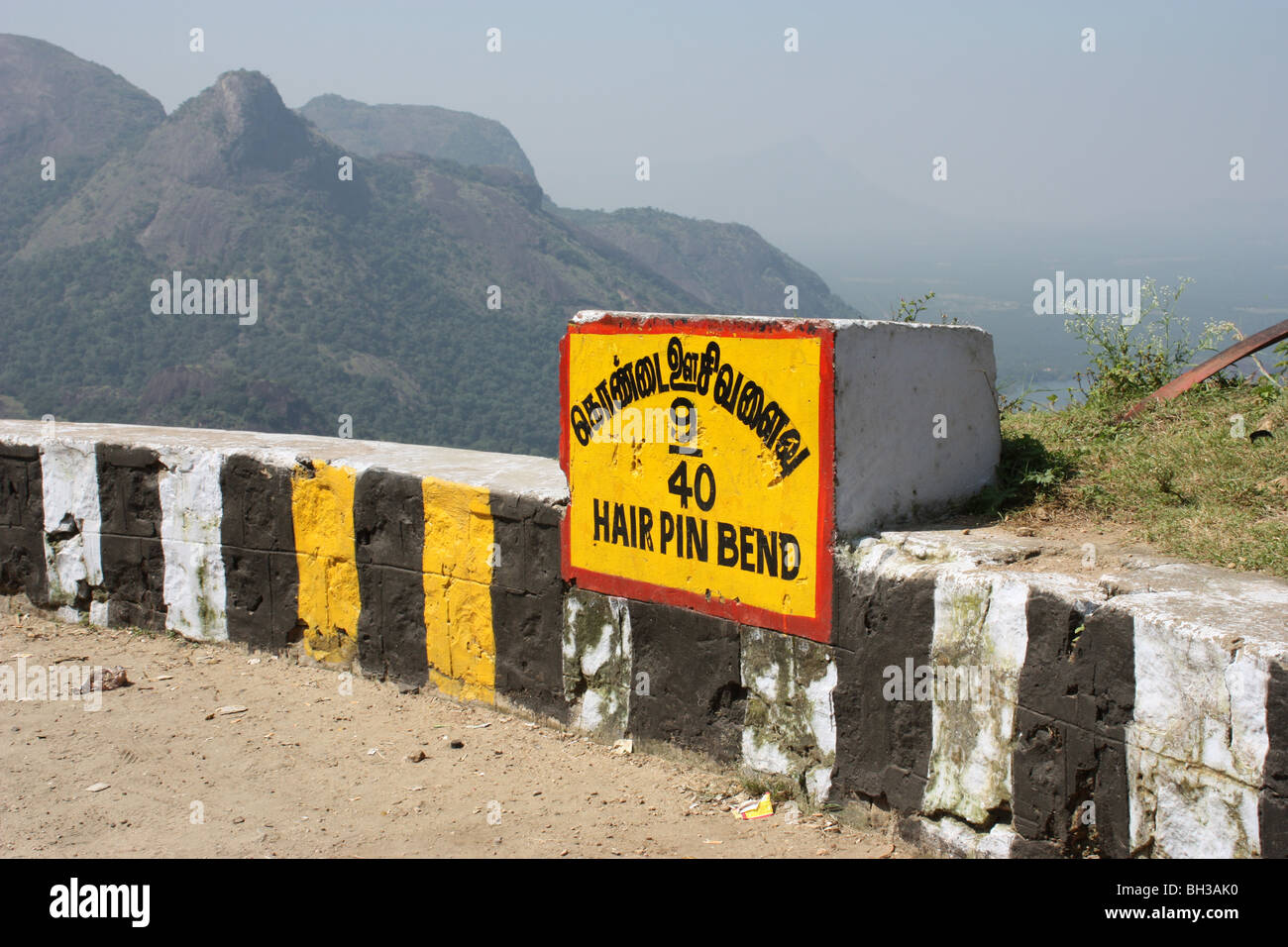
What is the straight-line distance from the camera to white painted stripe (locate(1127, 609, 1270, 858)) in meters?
2.18

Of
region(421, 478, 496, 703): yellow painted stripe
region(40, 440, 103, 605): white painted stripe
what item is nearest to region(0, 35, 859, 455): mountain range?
region(40, 440, 103, 605): white painted stripe

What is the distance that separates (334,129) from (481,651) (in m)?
170

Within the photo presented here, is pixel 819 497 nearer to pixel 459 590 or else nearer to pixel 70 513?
pixel 459 590

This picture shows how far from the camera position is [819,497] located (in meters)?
3.10

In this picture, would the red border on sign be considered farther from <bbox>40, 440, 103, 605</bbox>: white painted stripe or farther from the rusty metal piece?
<bbox>40, 440, 103, 605</bbox>: white painted stripe

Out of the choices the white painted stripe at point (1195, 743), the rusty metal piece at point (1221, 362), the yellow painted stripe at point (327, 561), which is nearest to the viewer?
the white painted stripe at point (1195, 743)

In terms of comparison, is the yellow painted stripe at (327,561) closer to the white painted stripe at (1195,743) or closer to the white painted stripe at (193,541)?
the white painted stripe at (193,541)

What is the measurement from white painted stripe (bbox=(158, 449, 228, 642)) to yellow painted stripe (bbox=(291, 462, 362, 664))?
1.59ft

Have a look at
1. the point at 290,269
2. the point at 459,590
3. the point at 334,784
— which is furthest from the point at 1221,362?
the point at 290,269

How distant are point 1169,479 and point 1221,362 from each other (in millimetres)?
1632

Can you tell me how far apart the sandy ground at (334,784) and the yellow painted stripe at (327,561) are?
15 cm

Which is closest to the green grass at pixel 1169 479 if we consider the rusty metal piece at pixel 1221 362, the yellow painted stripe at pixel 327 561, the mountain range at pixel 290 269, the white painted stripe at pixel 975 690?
the rusty metal piece at pixel 1221 362

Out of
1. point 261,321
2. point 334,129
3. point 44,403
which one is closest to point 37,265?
point 261,321

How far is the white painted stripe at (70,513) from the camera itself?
5.01 m
